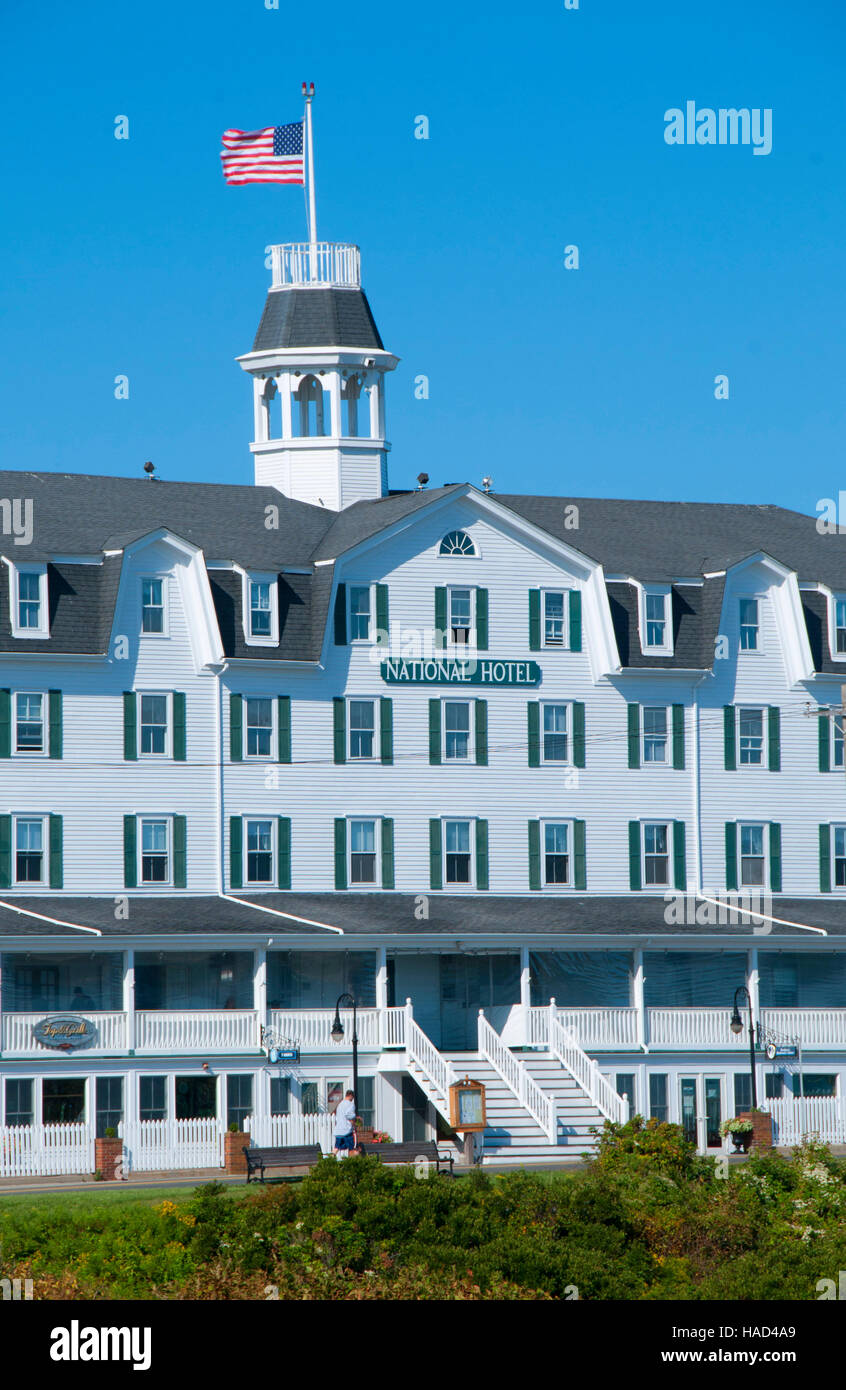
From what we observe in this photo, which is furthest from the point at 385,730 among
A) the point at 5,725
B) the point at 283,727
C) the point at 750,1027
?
the point at 750,1027

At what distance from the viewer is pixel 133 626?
4859cm

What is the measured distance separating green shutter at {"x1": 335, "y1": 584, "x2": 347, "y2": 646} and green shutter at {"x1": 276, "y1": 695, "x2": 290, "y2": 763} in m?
1.96

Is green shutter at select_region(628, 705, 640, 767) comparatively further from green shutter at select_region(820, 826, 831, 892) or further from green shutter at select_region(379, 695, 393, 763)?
green shutter at select_region(379, 695, 393, 763)

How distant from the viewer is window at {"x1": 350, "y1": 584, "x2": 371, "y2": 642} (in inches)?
1996

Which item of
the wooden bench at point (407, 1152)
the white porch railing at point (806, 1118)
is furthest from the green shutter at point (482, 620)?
the wooden bench at point (407, 1152)

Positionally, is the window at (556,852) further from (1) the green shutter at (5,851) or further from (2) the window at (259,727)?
(1) the green shutter at (5,851)

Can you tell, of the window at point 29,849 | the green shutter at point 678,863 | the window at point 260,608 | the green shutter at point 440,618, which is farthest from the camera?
the green shutter at point 678,863

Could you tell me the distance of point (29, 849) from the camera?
4728 cm

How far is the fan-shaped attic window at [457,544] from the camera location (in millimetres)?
51562

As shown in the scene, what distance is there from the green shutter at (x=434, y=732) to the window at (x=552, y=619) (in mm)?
3332

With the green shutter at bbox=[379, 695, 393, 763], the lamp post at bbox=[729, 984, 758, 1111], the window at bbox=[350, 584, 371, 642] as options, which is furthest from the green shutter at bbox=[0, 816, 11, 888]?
the lamp post at bbox=[729, 984, 758, 1111]

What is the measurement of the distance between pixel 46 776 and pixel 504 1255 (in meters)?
26.9
